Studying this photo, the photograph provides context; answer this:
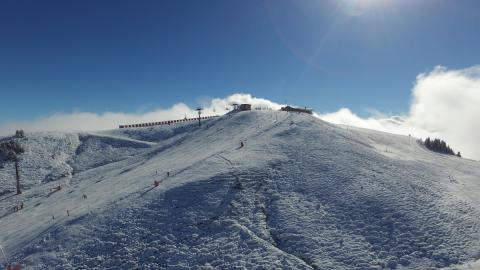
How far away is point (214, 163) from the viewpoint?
135 feet

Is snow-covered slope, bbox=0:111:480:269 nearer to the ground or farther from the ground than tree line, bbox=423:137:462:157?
nearer to the ground

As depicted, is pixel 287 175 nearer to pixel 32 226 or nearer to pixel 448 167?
pixel 448 167

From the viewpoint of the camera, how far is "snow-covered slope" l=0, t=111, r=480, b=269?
2570 cm

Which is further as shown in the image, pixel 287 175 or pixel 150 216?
pixel 287 175

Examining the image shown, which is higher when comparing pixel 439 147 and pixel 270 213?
pixel 439 147

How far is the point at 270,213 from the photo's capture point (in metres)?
30.3

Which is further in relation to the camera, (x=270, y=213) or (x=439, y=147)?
(x=439, y=147)

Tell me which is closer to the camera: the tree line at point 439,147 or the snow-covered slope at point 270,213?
the snow-covered slope at point 270,213

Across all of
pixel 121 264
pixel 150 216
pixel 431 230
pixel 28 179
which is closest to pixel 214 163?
pixel 150 216

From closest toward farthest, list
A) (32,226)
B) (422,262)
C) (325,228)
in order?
(422,262)
(325,228)
(32,226)

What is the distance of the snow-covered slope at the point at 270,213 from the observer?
2570 cm

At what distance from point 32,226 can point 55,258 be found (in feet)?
36.1

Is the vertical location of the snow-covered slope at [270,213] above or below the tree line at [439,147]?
below

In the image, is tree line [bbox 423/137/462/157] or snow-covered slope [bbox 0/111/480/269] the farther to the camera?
tree line [bbox 423/137/462/157]
